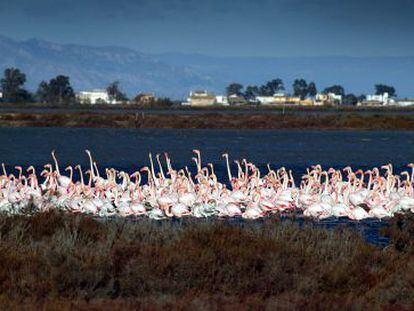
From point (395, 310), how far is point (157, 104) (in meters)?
183

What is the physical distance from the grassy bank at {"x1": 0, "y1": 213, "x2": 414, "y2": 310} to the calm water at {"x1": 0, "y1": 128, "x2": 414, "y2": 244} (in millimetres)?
24283

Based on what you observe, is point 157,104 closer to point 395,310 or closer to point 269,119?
point 269,119

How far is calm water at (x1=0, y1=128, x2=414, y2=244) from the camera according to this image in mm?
46156

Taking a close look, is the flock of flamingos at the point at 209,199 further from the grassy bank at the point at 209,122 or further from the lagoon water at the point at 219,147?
the grassy bank at the point at 209,122

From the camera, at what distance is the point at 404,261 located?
47.9 feet

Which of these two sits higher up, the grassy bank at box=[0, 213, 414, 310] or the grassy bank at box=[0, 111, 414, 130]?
the grassy bank at box=[0, 213, 414, 310]

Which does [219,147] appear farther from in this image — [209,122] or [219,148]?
[209,122]

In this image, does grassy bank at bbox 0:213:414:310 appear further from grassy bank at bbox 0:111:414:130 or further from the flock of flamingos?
grassy bank at bbox 0:111:414:130

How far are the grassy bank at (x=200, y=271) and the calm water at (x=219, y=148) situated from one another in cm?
2428

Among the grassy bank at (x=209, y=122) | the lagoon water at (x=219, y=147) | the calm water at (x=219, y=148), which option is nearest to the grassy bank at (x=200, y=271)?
the calm water at (x=219, y=148)

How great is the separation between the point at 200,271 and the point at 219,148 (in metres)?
45.5

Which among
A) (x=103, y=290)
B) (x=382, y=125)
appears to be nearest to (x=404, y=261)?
(x=103, y=290)

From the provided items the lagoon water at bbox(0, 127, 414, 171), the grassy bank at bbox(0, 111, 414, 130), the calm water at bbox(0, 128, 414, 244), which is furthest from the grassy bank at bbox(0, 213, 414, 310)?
the grassy bank at bbox(0, 111, 414, 130)

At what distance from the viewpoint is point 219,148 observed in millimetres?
58875
